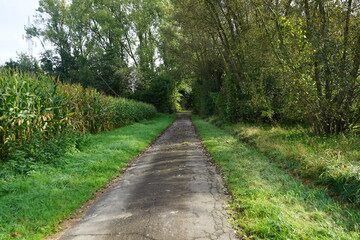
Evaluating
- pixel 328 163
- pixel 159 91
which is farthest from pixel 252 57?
pixel 159 91

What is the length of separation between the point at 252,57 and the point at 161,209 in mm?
12854

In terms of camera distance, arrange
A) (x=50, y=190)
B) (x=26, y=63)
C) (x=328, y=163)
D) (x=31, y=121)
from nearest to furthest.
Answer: (x=50, y=190) < (x=328, y=163) < (x=31, y=121) < (x=26, y=63)

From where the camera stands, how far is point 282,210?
405 cm

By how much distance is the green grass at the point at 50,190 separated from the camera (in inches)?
160

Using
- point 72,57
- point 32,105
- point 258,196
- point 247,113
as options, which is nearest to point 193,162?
point 258,196

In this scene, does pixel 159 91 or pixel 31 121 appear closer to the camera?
pixel 31 121

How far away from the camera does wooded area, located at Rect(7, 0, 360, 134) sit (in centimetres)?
884

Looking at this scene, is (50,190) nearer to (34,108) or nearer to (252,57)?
(34,108)

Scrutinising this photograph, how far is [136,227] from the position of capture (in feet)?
12.9

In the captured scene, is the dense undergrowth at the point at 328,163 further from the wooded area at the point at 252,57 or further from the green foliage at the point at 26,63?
the green foliage at the point at 26,63

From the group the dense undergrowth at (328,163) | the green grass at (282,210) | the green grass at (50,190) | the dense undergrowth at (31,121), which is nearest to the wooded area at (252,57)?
A: the dense undergrowth at (328,163)

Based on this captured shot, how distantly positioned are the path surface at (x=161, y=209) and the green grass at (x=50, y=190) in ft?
1.38

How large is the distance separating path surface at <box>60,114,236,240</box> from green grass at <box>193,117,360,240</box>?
31 centimetres

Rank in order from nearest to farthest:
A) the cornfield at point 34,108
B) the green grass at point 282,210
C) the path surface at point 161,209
→ the green grass at point 282,210, the path surface at point 161,209, the cornfield at point 34,108
